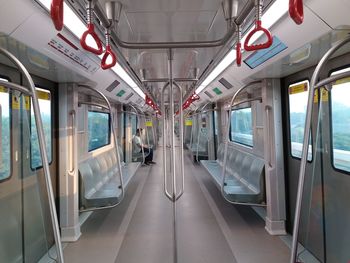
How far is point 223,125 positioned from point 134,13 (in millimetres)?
5417

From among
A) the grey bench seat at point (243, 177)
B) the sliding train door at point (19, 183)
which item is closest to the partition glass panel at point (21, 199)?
the sliding train door at point (19, 183)

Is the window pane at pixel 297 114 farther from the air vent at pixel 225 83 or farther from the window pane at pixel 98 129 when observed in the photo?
the window pane at pixel 98 129

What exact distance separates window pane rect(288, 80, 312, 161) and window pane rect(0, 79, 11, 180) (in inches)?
124

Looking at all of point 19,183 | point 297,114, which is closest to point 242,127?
point 297,114

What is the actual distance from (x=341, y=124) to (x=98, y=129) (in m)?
4.59

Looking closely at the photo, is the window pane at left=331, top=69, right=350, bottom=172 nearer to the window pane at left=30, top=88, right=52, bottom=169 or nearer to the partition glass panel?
the partition glass panel

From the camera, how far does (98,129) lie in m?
5.70

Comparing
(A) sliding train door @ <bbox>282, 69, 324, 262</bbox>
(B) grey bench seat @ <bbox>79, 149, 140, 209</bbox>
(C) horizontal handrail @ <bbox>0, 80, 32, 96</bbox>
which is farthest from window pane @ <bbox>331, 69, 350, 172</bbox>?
(B) grey bench seat @ <bbox>79, 149, 140, 209</bbox>

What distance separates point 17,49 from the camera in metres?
1.98

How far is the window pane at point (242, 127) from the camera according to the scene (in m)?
5.23

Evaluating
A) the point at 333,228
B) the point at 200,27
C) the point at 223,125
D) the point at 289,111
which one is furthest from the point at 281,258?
the point at 223,125

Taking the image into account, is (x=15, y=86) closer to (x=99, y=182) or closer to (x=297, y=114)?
(x=297, y=114)

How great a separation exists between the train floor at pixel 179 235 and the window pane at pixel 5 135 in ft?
4.32

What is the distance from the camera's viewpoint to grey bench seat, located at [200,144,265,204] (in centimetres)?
373
